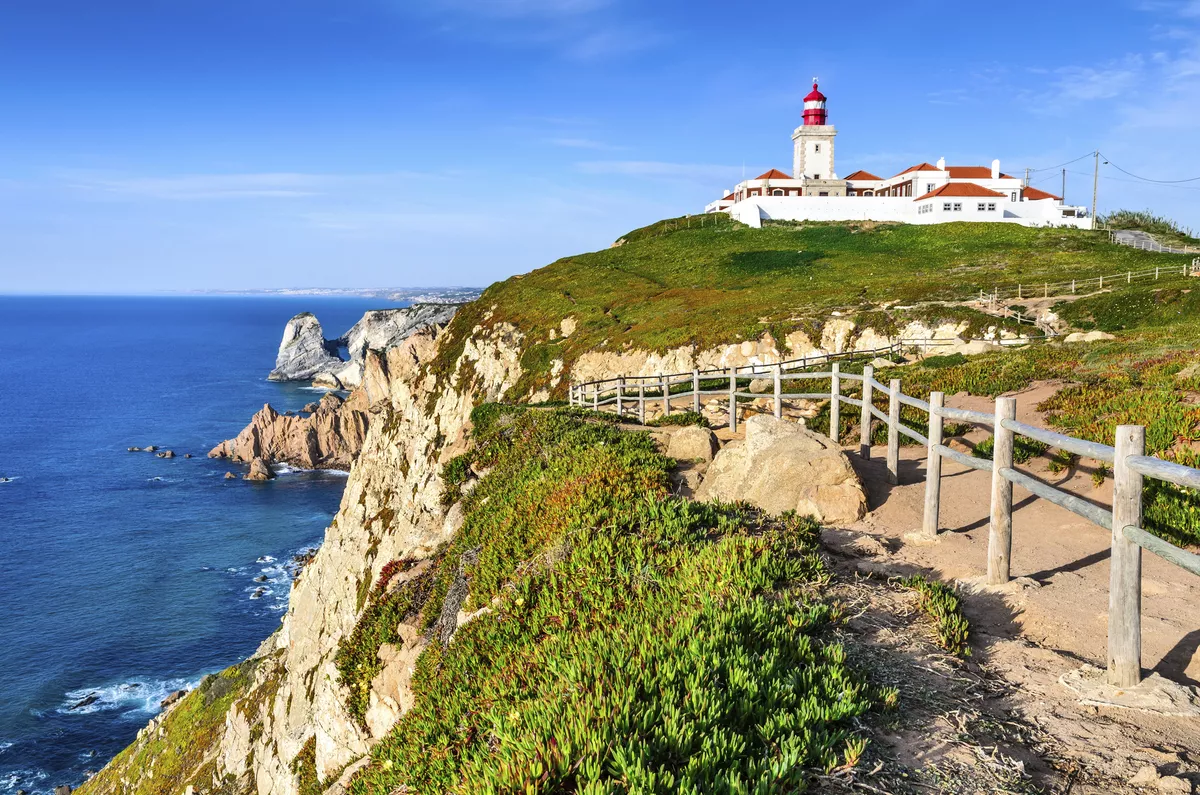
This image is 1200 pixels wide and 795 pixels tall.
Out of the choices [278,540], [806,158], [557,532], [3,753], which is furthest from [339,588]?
[806,158]

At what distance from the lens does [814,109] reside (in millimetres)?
98125

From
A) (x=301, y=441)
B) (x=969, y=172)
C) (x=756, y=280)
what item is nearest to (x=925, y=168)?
(x=969, y=172)

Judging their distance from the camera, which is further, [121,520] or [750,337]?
[121,520]

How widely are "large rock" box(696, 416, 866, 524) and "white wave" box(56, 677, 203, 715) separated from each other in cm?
3887

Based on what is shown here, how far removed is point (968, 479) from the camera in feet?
41.1

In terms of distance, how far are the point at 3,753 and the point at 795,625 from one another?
4438 centimetres

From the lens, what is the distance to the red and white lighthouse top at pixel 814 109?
98125mm

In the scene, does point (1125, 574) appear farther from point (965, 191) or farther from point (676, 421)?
point (965, 191)

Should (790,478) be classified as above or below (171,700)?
above

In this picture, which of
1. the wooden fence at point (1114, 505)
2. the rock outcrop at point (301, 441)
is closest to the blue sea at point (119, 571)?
the rock outcrop at point (301, 441)

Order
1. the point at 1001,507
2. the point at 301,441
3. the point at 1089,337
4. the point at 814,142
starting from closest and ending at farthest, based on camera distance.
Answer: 1. the point at 1001,507
2. the point at 1089,337
3. the point at 301,441
4. the point at 814,142

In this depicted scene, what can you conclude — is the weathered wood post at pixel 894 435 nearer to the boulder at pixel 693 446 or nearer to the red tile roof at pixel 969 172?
the boulder at pixel 693 446

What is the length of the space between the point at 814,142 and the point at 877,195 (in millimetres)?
12030

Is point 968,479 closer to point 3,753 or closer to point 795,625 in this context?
point 795,625
